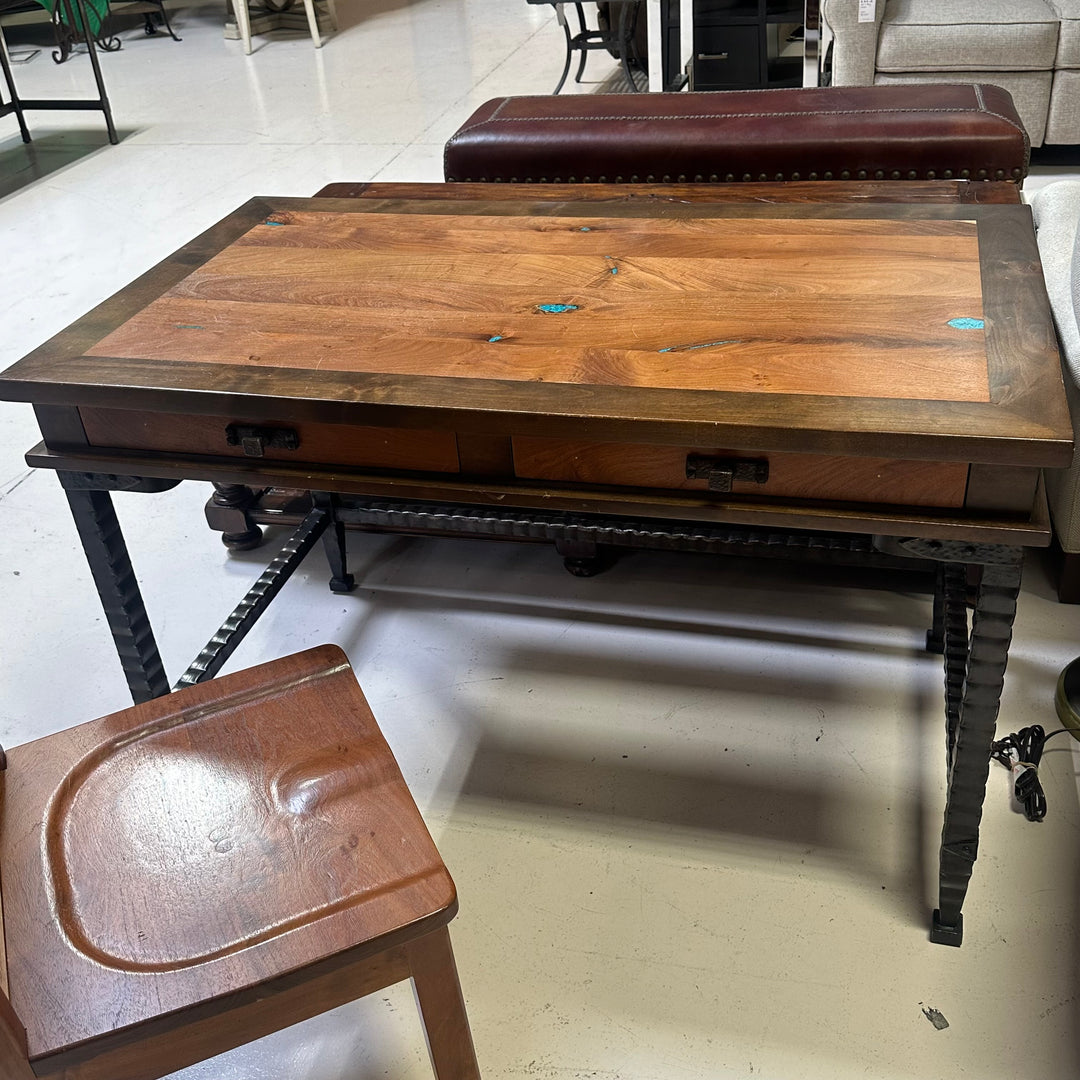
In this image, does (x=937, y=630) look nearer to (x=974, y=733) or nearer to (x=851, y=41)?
(x=974, y=733)

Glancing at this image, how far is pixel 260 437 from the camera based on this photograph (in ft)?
4.48

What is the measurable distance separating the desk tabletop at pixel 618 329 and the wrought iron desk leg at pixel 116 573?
156 mm

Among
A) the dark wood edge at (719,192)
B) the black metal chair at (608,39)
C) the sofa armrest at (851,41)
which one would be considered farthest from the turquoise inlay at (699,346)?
the black metal chair at (608,39)

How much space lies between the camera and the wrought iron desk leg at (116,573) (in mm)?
1500

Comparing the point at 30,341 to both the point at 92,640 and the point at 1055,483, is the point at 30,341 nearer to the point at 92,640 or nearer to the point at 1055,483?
the point at 92,640

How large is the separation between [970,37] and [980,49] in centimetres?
5

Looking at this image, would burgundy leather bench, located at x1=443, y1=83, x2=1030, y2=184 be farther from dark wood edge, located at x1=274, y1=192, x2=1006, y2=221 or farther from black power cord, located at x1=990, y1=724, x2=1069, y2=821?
black power cord, located at x1=990, y1=724, x2=1069, y2=821

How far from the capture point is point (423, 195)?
6.44 ft

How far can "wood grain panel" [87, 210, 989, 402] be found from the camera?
4.19 ft

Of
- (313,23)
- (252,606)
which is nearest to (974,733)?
(252,606)

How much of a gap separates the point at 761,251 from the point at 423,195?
67 centimetres

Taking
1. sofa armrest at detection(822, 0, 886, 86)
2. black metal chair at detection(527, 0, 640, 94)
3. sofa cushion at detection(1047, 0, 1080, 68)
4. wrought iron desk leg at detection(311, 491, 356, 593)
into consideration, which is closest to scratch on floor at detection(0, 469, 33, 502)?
wrought iron desk leg at detection(311, 491, 356, 593)

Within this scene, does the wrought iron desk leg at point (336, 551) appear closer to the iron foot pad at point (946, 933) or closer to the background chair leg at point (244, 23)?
the iron foot pad at point (946, 933)

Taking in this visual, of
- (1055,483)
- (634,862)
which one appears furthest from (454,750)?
(1055,483)
